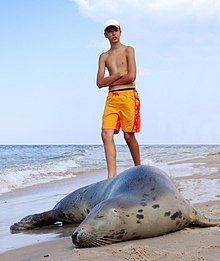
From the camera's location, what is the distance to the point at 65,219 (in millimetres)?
5305

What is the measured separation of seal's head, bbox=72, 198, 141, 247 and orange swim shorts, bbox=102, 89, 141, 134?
2.66 m

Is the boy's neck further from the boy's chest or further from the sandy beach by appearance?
the sandy beach

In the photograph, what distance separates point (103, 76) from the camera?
6.43 metres

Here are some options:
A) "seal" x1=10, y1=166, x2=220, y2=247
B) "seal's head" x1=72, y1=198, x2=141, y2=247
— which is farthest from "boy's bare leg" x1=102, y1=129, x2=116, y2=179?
"seal's head" x1=72, y1=198, x2=141, y2=247

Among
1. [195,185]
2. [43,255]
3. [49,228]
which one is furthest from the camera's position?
[195,185]

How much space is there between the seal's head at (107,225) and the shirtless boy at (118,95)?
2580mm

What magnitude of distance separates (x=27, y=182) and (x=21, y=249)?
7698mm

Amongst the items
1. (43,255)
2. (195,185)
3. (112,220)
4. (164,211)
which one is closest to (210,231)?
(164,211)

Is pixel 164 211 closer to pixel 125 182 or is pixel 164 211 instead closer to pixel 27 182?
pixel 125 182

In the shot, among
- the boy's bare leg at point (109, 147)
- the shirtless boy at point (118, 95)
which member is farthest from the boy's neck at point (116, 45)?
the boy's bare leg at point (109, 147)

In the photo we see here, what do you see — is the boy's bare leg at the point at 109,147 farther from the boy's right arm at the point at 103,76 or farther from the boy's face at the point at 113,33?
the boy's face at the point at 113,33

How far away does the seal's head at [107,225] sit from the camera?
3494 mm

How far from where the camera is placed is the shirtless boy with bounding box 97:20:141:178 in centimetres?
636

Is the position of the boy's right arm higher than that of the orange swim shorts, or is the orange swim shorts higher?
the boy's right arm
